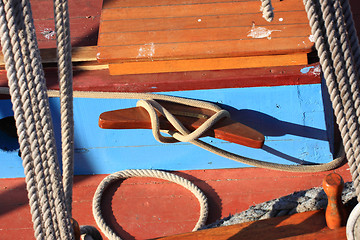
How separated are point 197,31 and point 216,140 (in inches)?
17.7

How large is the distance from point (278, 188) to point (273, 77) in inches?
18.7

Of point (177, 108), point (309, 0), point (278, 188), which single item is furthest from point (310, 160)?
point (309, 0)

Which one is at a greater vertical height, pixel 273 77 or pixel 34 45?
pixel 34 45

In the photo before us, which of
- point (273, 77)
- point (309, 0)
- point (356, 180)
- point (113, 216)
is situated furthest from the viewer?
point (113, 216)

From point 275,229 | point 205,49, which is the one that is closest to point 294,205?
point 275,229

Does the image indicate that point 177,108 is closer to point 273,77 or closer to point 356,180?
point 273,77

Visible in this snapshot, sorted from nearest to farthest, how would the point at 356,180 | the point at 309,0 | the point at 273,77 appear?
the point at 309,0, the point at 356,180, the point at 273,77

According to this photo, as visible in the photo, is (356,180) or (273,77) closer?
(356,180)

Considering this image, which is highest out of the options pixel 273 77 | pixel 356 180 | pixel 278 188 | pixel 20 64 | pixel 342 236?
pixel 20 64

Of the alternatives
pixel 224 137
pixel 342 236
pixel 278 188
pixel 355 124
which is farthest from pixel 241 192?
pixel 355 124

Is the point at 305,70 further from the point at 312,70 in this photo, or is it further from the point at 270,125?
the point at 270,125

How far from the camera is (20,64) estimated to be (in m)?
1.00

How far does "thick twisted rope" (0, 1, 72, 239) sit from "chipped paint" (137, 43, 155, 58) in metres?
0.81

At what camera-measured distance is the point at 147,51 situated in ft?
5.99
